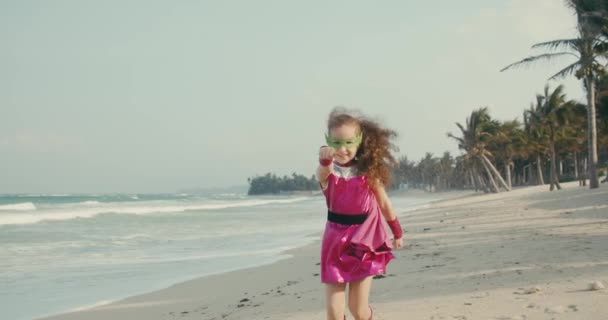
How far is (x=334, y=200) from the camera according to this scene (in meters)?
3.95

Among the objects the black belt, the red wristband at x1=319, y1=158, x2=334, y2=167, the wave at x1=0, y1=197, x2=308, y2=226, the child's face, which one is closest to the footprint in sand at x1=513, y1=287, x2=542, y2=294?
the black belt

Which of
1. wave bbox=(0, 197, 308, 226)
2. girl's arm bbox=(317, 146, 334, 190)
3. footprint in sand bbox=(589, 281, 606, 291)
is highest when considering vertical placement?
girl's arm bbox=(317, 146, 334, 190)

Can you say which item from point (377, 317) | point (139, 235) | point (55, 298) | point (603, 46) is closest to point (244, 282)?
point (55, 298)

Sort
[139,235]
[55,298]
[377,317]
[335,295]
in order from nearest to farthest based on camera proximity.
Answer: [335,295] → [377,317] → [55,298] → [139,235]

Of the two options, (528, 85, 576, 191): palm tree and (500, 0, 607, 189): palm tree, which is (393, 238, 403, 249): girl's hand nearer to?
(500, 0, 607, 189): palm tree

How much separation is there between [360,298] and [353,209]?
617 millimetres

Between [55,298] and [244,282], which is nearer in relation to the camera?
[55,298]

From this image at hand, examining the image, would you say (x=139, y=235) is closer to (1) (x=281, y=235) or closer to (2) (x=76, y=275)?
(1) (x=281, y=235)

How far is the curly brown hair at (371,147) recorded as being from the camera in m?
3.95

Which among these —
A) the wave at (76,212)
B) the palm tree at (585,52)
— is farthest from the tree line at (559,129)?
the wave at (76,212)

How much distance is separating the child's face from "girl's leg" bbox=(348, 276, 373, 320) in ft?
2.77

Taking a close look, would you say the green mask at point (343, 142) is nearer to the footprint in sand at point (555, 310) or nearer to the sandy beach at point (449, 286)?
the sandy beach at point (449, 286)

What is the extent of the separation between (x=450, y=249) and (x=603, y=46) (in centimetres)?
1610

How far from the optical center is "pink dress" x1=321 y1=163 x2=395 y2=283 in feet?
12.7
